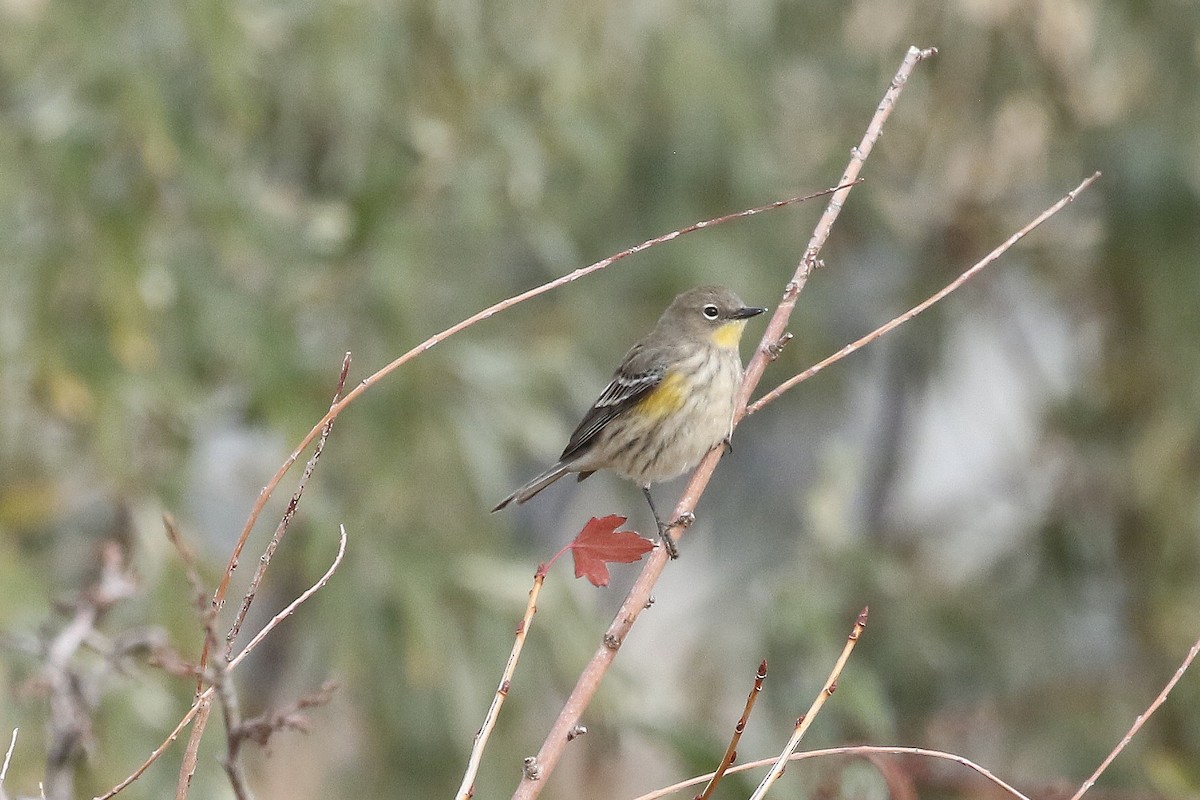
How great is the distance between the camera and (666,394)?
396cm

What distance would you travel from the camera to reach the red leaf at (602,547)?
1673 millimetres

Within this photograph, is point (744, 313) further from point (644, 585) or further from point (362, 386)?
point (362, 386)

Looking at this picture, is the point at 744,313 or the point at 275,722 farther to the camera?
the point at 744,313

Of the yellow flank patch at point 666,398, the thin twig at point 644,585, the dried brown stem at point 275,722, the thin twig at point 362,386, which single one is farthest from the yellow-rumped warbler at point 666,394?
the dried brown stem at point 275,722

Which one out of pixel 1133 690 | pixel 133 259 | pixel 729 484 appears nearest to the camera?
pixel 133 259

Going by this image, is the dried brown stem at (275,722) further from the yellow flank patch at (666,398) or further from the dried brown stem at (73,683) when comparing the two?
the yellow flank patch at (666,398)

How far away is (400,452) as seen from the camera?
188 inches

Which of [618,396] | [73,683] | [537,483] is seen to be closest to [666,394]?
[618,396]

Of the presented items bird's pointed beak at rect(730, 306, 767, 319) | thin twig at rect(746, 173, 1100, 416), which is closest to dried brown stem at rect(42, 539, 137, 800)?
thin twig at rect(746, 173, 1100, 416)

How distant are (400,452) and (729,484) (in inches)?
131

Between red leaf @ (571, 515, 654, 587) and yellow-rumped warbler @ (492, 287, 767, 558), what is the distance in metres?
2.09

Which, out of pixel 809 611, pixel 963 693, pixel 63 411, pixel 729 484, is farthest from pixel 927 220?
pixel 63 411

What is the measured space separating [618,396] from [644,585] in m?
2.43

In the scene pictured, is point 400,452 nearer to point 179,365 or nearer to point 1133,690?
point 179,365
